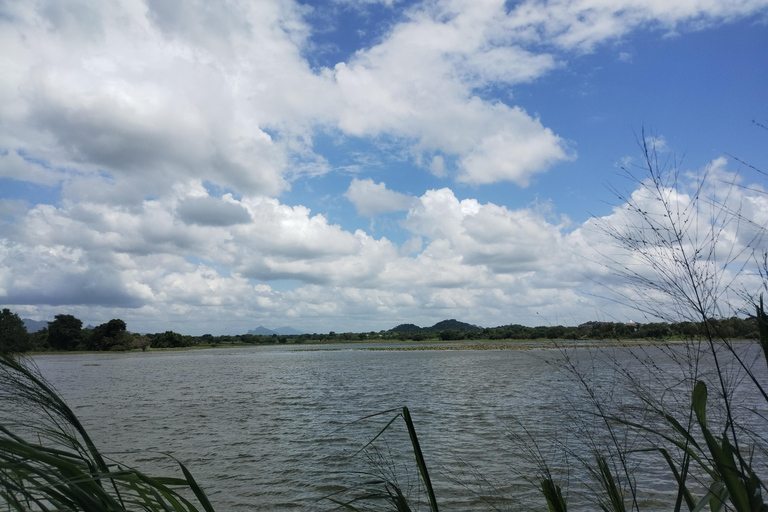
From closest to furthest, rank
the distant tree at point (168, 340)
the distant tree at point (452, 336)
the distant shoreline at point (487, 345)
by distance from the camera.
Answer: the distant shoreline at point (487, 345)
the distant tree at point (168, 340)
the distant tree at point (452, 336)

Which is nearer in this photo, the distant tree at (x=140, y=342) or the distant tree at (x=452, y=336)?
the distant tree at (x=140, y=342)

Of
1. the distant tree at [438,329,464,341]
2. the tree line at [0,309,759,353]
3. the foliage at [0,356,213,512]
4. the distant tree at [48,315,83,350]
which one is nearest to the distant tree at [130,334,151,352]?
the tree line at [0,309,759,353]

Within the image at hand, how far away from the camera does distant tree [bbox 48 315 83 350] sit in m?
103

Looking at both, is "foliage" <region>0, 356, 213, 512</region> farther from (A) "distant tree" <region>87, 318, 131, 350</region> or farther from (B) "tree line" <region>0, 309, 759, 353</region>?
(A) "distant tree" <region>87, 318, 131, 350</region>

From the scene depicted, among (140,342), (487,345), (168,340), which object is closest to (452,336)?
(487,345)

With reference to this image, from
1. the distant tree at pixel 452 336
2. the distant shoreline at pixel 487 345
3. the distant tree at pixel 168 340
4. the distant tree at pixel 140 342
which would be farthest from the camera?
the distant tree at pixel 452 336

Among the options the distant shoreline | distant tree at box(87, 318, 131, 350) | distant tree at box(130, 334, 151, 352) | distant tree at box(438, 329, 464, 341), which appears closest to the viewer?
the distant shoreline

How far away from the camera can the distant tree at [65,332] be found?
10324cm

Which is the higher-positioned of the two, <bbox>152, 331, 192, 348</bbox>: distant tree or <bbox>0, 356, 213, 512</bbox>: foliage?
<bbox>0, 356, 213, 512</bbox>: foliage

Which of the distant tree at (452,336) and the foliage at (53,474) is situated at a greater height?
the foliage at (53,474)

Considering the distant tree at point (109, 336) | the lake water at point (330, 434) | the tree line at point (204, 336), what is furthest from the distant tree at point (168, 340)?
the lake water at point (330, 434)

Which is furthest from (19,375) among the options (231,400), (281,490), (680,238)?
(231,400)

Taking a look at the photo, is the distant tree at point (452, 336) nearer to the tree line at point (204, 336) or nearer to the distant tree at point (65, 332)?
the tree line at point (204, 336)

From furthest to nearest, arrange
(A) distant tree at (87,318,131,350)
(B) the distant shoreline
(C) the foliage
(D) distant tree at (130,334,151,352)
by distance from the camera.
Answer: (D) distant tree at (130,334,151,352), (A) distant tree at (87,318,131,350), (B) the distant shoreline, (C) the foliage
